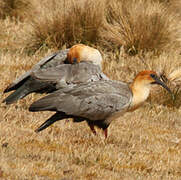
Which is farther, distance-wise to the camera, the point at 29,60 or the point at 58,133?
the point at 29,60

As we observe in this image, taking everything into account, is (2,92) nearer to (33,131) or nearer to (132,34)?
(33,131)

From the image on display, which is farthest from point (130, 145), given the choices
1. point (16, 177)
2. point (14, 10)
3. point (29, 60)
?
point (14, 10)

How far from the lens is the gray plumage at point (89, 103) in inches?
223

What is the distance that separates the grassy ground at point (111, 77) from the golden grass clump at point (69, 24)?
0.02 meters

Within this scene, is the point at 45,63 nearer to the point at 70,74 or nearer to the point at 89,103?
the point at 70,74

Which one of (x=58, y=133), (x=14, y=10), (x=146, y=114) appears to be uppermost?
(x=58, y=133)

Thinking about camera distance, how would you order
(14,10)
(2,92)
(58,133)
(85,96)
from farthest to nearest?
(14,10)
(2,92)
(58,133)
(85,96)

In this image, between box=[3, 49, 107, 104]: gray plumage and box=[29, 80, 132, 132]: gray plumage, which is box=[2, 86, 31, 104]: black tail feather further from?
box=[29, 80, 132, 132]: gray plumage

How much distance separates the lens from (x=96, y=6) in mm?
10898

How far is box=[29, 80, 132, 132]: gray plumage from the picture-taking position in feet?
18.6

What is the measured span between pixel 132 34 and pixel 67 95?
5.38 m

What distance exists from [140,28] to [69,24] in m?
1.57

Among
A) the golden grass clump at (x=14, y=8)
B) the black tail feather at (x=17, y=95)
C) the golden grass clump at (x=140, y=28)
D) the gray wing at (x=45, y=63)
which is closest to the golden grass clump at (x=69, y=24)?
the golden grass clump at (x=140, y=28)

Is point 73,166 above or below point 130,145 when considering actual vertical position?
above
